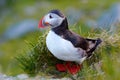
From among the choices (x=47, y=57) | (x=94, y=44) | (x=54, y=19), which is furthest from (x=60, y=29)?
(x=47, y=57)

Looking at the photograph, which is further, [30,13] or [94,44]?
[30,13]

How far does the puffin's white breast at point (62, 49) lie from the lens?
8648 mm

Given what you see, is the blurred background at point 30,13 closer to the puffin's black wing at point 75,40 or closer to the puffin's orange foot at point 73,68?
the puffin's orange foot at point 73,68

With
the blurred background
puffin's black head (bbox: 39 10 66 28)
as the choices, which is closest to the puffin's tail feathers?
puffin's black head (bbox: 39 10 66 28)

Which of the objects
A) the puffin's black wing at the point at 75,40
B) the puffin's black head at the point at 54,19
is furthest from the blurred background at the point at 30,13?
the puffin's black head at the point at 54,19

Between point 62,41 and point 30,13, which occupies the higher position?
point 62,41

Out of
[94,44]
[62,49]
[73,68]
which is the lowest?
[73,68]

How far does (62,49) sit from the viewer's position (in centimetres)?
863

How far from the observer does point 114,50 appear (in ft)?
30.4

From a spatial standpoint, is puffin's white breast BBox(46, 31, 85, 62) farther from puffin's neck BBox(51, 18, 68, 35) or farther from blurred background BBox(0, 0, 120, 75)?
blurred background BBox(0, 0, 120, 75)

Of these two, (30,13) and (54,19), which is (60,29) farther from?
(30,13)

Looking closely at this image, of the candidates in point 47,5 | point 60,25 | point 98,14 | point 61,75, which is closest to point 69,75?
point 61,75

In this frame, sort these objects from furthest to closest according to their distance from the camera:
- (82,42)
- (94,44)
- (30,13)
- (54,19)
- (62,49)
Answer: (30,13) < (94,44) < (82,42) < (54,19) < (62,49)

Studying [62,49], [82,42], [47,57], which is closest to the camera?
[62,49]
